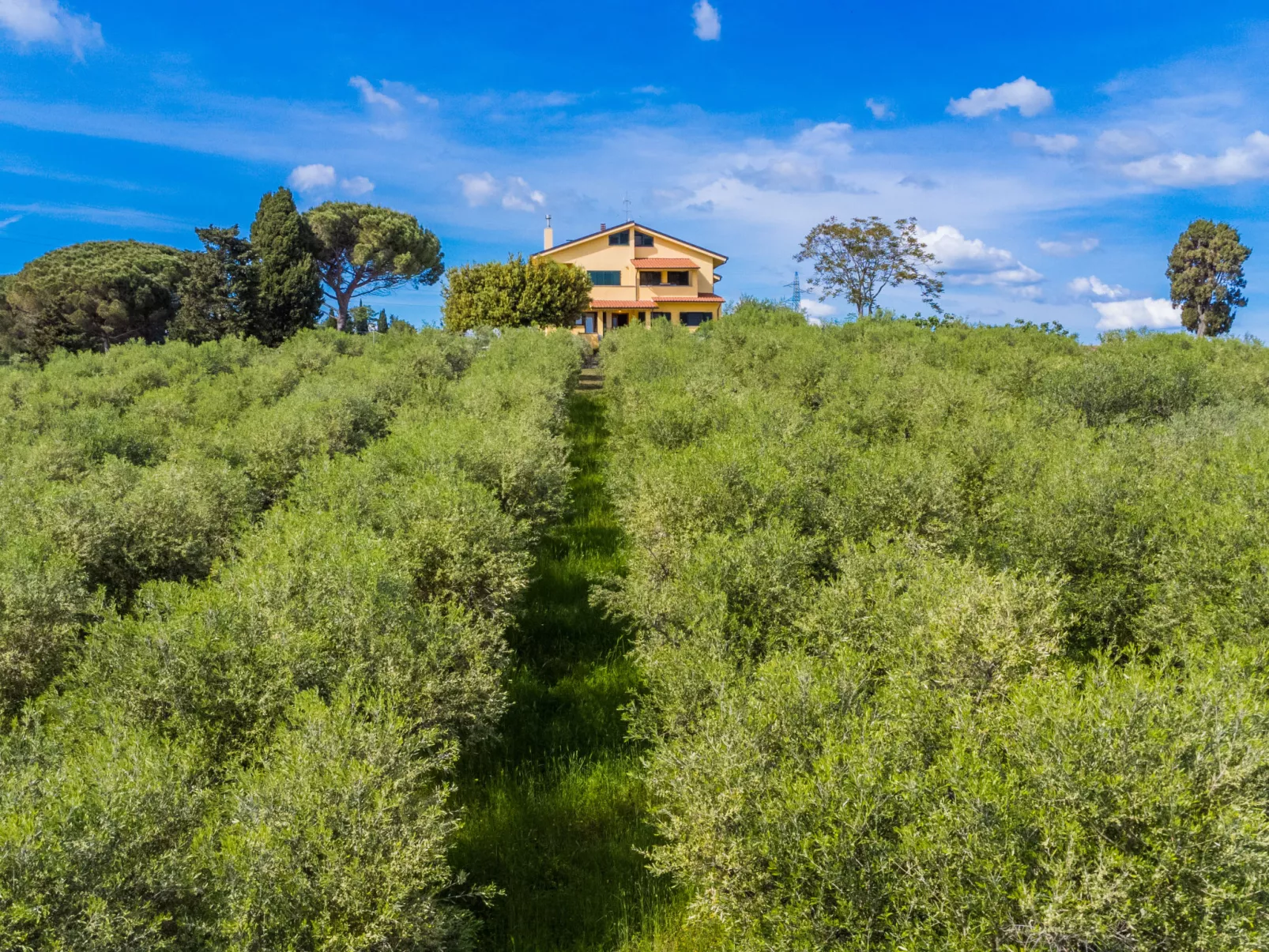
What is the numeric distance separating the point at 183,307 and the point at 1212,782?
2440 inches

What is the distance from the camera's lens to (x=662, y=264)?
65.7m

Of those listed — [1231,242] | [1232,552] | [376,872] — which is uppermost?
[1231,242]

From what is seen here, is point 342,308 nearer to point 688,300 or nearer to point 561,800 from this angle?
point 688,300

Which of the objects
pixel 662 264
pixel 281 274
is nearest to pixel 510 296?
pixel 281 274

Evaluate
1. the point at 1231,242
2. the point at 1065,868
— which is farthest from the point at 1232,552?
the point at 1231,242

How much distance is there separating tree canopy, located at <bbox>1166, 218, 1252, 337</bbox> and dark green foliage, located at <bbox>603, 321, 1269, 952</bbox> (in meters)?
66.5

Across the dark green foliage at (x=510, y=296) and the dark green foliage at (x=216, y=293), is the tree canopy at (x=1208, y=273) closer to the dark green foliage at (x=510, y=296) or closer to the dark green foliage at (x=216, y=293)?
the dark green foliage at (x=510, y=296)

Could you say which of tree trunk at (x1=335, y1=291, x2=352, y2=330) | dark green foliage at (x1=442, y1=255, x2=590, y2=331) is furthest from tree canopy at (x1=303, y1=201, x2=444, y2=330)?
dark green foliage at (x1=442, y1=255, x2=590, y2=331)

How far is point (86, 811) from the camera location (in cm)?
461

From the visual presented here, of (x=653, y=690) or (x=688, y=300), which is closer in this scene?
(x=653, y=690)

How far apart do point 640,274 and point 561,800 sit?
62.1 meters

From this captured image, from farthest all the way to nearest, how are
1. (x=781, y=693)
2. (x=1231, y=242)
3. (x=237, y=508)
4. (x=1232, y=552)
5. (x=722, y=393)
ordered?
(x=1231, y=242)
(x=722, y=393)
(x=237, y=508)
(x=1232, y=552)
(x=781, y=693)

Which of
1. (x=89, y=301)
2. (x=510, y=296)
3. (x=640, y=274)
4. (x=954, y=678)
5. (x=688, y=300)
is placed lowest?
(x=954, y=678)

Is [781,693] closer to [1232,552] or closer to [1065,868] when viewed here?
[1065,868]
